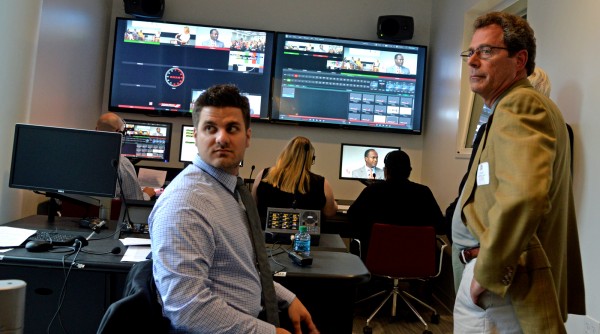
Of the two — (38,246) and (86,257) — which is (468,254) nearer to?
(86,257)

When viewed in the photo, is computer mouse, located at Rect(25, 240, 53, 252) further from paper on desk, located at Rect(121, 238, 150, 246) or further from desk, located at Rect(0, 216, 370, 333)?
paper on desk, located at Rect(121, 238, 150, 246)

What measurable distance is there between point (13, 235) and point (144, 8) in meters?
3.00

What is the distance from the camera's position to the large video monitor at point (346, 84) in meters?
4.48

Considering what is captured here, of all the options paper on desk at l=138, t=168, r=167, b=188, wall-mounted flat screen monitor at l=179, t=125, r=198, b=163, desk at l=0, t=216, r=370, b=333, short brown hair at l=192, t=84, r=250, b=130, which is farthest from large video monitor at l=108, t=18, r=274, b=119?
short brown hair at l=192, t=84, r=250, b=130

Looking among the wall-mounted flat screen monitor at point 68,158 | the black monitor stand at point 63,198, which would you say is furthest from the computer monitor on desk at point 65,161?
the black monitor stand at point 63,198

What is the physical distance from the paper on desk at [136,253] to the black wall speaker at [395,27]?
346 centimetres

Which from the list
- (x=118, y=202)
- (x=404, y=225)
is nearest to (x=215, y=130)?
(x=118, y=202)

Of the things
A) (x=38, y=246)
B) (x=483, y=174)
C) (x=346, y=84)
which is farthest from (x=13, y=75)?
(x=346, y=84)

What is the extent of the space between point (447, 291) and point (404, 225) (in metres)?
1.02

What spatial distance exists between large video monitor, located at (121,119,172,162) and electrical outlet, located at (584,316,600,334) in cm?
345

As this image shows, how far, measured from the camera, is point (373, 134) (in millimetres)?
4672

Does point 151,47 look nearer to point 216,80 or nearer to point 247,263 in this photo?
point 216,80

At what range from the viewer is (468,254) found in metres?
1.34

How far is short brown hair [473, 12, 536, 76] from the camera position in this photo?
138 centimetres
